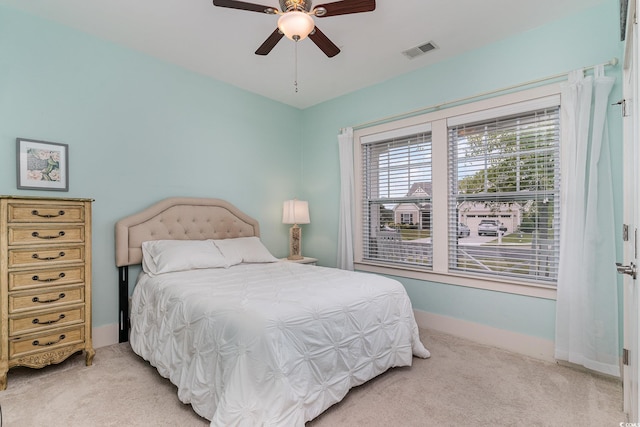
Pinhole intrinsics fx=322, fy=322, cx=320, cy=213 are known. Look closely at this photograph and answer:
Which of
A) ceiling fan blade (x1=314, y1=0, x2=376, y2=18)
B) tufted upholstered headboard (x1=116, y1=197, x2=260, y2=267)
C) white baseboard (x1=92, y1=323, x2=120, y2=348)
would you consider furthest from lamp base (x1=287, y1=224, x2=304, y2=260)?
ceiling fan blade (x1=314, y1=0, x2=376, y2=18)

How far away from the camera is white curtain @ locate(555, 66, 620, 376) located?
2367 millimetres

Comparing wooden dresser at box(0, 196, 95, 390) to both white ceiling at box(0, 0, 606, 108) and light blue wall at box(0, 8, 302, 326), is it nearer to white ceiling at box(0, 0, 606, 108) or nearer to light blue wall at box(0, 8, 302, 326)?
light blue wall at box(0, 8, 302, 326)

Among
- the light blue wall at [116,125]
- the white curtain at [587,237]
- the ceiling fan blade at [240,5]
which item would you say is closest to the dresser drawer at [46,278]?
the light blue wall at [116,125]

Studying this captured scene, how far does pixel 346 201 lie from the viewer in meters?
4.13

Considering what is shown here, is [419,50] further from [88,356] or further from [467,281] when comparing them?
[88,356]

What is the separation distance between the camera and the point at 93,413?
194 centimetres

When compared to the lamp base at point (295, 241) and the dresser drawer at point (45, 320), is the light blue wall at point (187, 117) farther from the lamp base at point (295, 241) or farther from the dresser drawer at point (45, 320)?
Result: the dresser drawer at point (45, 320)

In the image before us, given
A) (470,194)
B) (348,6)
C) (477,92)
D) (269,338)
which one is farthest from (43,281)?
(477,92)

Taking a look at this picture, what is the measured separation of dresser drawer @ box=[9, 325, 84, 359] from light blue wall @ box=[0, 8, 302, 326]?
485 mm

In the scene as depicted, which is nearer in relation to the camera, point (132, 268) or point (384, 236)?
point (132, 268)

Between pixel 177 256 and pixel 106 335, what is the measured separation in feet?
3.22

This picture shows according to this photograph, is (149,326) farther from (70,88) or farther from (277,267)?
(70,88)

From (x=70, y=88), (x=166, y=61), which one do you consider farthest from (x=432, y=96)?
(x=70, y=88)

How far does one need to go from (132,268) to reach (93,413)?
4.85ft
